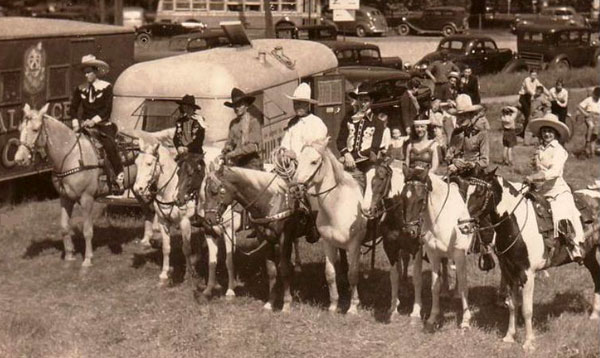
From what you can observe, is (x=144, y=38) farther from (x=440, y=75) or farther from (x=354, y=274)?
(x=354, y=274)

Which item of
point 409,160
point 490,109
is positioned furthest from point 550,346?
point 490,109

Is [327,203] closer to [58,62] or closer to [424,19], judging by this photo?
[58,62]

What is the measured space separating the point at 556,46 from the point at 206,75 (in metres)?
25.5

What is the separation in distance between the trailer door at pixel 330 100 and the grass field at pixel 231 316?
3.84 metres

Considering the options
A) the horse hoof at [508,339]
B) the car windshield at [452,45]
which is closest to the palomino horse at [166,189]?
the horse hoof at [508,339]

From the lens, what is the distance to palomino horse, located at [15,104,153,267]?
44.0 ft

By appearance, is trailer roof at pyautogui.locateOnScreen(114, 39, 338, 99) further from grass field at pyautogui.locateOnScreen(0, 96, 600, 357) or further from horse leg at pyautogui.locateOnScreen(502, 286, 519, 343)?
horse leg at pyautogui.locateOnScreen(502, 286, 519, 343)

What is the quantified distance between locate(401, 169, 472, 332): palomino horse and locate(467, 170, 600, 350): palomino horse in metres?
0.29

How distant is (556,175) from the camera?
34.9 feet

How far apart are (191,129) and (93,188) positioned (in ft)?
7.89

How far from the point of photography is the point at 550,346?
10.3 metres

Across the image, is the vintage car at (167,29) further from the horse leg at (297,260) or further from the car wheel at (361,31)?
the horse leg at (297,260)

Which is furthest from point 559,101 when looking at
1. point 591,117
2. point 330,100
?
point 330,100

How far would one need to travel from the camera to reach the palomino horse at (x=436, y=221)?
9.83 m
